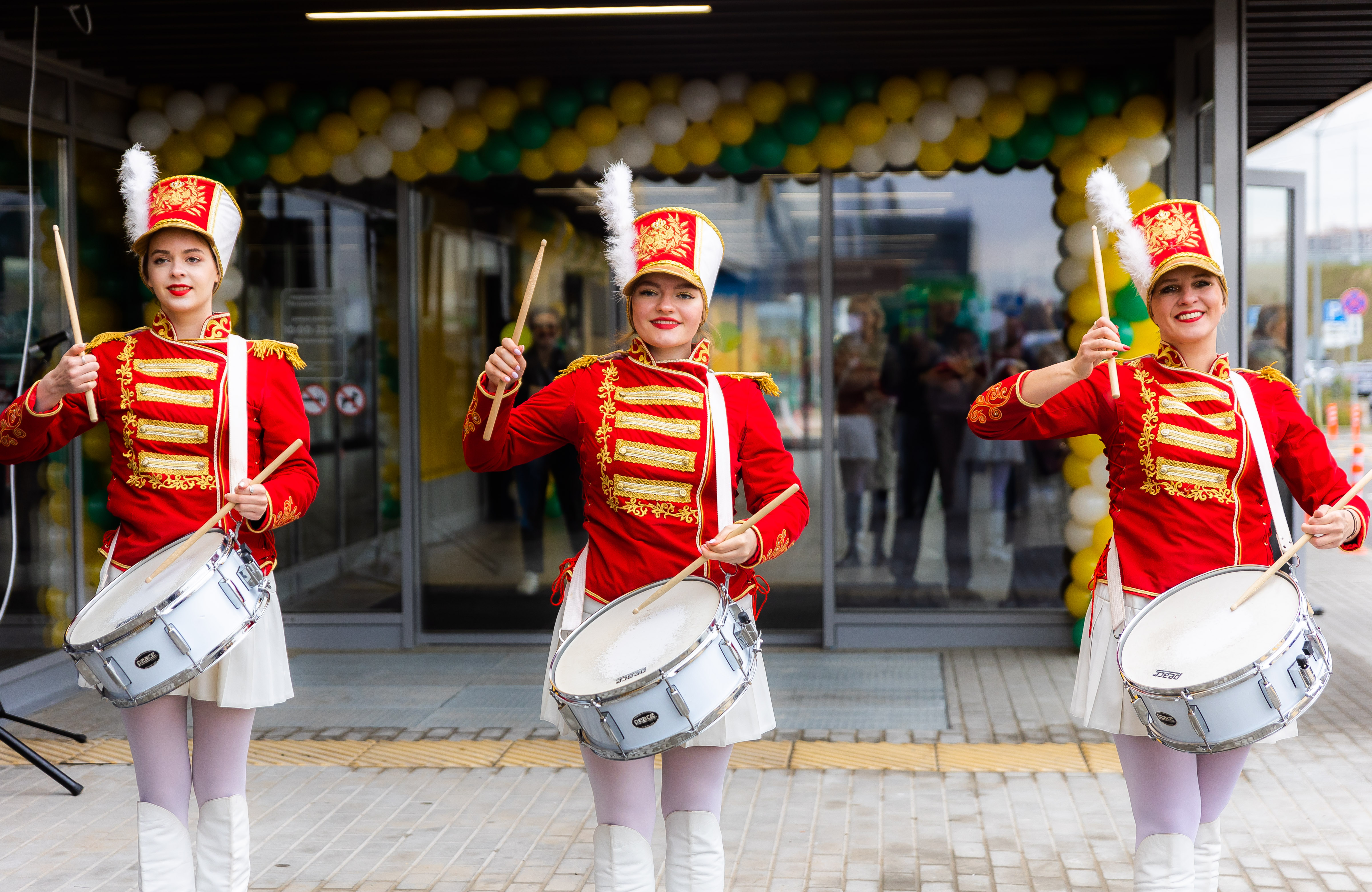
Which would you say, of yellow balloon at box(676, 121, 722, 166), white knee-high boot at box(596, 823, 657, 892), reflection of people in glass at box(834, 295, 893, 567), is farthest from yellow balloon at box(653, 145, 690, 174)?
white knee-high boot at box(596, 823, 657, 892)

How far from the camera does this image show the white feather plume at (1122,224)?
10.1 ft

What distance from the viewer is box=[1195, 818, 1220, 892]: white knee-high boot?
3.09 metres

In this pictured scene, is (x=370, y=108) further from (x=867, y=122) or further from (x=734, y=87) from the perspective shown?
(x=867, y=122)

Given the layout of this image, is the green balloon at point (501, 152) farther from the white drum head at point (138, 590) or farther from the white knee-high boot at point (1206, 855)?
the white knee-high boot at point (1206, 855)

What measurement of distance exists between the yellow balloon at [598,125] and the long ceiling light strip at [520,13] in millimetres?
1027

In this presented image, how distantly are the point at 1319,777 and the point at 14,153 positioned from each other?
611cm

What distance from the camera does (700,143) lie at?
6910mm

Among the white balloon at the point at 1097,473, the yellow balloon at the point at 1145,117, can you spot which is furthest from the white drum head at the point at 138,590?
the yellow balloon at the point at 1145,117

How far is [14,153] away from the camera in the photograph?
617cm

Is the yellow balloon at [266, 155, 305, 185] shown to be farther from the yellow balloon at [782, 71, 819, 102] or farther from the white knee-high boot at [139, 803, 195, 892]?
the white knee-high boot at [139, 803, 195, 892]

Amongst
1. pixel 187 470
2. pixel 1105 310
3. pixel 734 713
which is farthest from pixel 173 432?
pixel 1105 310

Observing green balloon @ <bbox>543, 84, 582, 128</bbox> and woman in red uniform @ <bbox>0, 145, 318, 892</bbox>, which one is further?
green balloon @ <bbox>543, 84, 582, 128</bbox>

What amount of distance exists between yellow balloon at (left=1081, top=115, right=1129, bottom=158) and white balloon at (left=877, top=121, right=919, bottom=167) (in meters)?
0.86

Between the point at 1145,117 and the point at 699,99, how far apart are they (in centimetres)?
220
